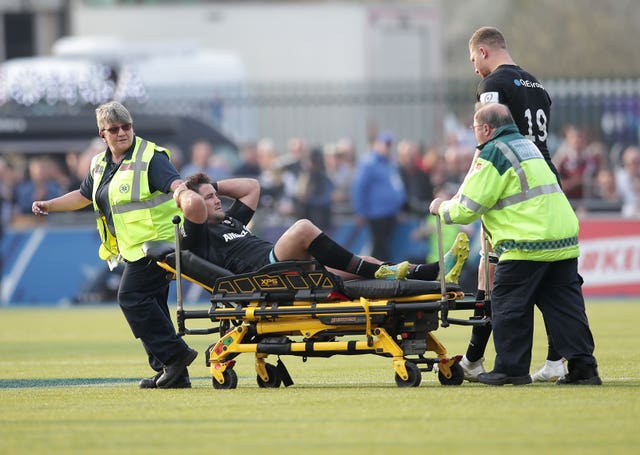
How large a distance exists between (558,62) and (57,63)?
25.1m

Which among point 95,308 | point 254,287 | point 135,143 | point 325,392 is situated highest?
point 135,143

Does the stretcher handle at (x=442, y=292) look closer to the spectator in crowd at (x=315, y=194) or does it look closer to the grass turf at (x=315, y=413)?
the grass turf at (x=315, y=413)

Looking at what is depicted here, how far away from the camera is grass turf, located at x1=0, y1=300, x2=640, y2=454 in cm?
780

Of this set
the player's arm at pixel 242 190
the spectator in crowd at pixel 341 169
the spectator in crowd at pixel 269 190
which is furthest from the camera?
the spectator in crowd at pixel 341 169

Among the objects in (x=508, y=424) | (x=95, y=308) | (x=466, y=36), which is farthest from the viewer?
(x=466, y=36)

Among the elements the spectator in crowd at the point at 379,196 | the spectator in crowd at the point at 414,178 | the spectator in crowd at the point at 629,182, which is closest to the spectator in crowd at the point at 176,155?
the spectator in crowd at the point at 379,196

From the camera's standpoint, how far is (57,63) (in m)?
28.1

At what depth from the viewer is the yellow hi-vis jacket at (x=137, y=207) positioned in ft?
36.2

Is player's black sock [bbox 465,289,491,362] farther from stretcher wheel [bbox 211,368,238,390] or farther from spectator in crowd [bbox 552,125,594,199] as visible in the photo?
spectator in crowd [bbox 552,125,594,199]

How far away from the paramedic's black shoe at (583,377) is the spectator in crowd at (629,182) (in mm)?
12547

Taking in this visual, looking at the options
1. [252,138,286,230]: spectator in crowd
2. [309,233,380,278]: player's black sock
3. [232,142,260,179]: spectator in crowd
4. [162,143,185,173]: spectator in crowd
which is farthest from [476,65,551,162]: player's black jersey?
[232,142,260,179]: spectator in crowd

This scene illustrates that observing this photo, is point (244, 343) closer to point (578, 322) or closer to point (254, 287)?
point (254, 287)

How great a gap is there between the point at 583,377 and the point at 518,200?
1266mm

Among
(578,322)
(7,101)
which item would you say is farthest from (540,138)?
(7,101)
